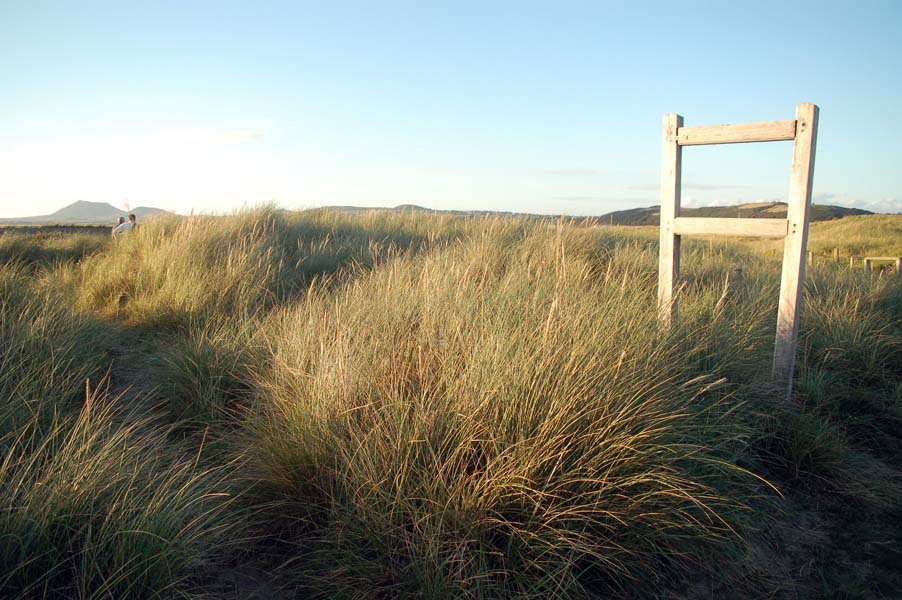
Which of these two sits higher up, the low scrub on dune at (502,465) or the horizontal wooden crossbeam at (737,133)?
the horizontal wooden crossbeam at (737,133)

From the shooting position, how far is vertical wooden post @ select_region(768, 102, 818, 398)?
4004mm

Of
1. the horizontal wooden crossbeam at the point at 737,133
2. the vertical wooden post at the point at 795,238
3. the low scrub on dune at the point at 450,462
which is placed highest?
the horizontal wooden crossbeam at the point at 737,133

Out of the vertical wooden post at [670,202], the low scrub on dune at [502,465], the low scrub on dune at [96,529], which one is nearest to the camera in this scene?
the low scrub on dune at [96,529]

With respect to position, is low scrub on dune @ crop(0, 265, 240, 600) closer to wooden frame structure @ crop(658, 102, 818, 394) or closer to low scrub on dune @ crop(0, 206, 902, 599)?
low scrub on dune @ crop(0, 206, 902, 599)

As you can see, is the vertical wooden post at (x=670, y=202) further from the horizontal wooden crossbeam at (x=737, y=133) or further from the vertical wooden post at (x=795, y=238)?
the vertical wooden post at (x=795, y=238)

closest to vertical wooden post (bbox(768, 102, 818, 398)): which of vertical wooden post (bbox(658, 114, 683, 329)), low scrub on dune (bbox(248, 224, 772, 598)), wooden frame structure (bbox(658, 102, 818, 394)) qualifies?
wooden frame structure (bbox(658, 102, 818, 394))

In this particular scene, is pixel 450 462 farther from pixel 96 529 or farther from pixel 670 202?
pixel 670 202

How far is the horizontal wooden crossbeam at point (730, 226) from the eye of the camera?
4215mm

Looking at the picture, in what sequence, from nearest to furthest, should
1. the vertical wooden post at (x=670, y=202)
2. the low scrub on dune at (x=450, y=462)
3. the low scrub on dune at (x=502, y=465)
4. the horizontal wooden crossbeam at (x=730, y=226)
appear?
the low scrub on dune at (x=450, y=462), the low scrub on dune at (x=502, y=465), the horizontal wooden crossbeam at (x=730, y=226), the vertical wooden post at (x=670, y=202)

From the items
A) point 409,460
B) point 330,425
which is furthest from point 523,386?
point 330,425

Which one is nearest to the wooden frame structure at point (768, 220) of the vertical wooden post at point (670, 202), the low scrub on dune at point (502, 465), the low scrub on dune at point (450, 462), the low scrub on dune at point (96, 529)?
the vertical wooden post at point (670, 202)

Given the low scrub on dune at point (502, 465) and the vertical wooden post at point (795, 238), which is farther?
the vertical wooden post at point (795, 238)

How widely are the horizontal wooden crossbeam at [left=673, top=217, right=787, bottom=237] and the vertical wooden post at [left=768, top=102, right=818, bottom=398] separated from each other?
0.09 m

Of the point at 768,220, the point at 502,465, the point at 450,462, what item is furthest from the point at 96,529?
Result: the point at 768,220
